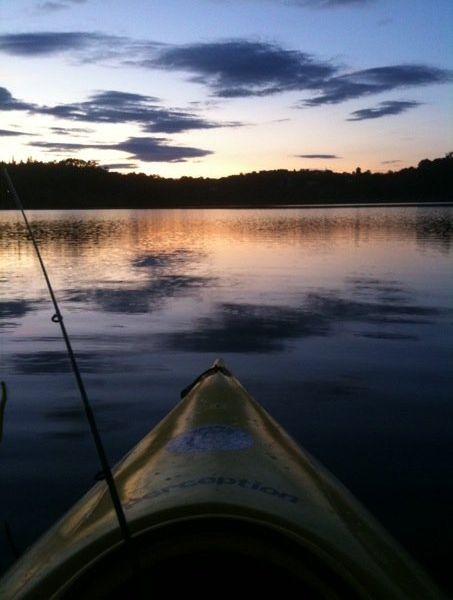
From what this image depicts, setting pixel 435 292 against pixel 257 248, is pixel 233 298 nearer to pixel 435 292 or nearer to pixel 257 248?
pixel 435 292

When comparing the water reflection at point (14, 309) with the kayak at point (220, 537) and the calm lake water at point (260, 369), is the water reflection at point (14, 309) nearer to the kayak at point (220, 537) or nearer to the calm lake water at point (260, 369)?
the calm lake water at point (260, 369)

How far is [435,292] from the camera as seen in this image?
14203 millimetres

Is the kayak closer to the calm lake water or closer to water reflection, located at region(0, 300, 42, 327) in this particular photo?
the calm lake water

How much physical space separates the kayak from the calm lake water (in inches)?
43.6

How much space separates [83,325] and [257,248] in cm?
1599

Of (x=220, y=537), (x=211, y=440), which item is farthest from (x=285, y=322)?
(x=220, y=537)

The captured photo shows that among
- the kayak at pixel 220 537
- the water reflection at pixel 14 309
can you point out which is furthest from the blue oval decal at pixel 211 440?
the water reflection at pixel 14 309

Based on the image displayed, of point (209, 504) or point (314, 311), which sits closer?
point (209, 504)

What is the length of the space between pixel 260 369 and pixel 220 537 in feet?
18.9

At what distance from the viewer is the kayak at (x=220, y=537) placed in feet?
7.77

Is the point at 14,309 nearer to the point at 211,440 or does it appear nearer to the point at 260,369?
the point at 260,369

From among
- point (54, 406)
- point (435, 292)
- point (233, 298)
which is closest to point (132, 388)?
point (54, 406)

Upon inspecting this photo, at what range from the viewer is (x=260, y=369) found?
26.8 feet

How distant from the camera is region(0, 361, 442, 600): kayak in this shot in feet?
7.77
